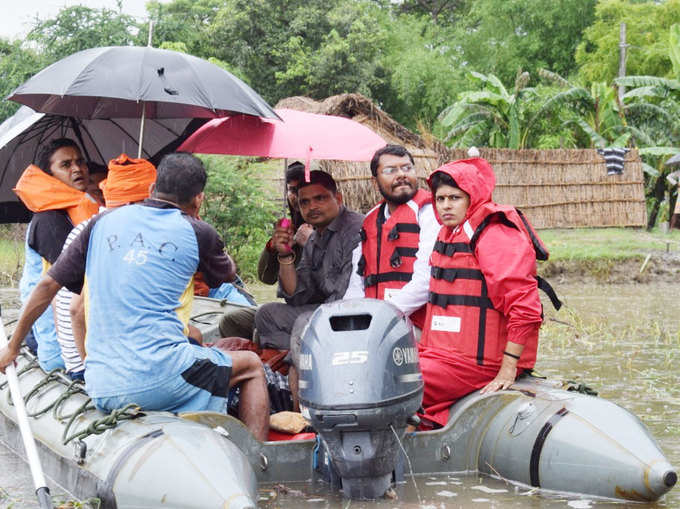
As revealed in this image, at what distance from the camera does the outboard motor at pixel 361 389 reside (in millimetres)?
3891

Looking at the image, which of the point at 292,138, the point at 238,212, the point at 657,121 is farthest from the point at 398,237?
the point at 657,121

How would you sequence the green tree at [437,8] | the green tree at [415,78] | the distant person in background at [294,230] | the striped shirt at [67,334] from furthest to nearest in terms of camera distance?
the green tree at [437,8], the green tree at [415,78], the distant person in background at [294,230], the striped shirt at [67,334]

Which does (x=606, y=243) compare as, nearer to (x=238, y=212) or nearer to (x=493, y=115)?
(x=493, y=115)

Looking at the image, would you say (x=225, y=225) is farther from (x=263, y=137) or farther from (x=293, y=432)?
(x=293, y=432)

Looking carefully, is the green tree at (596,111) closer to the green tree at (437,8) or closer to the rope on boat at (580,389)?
the green tree at (437,8)

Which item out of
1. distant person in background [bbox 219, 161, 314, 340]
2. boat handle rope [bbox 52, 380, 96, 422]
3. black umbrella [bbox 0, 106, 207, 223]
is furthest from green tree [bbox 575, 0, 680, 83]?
boat handle rope [bbox 52, 380, 96, 422]

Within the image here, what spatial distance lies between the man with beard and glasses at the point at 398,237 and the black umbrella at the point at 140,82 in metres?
0.82

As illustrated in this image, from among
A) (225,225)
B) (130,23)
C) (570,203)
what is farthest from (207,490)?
(130,23)

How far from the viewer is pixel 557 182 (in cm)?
1975

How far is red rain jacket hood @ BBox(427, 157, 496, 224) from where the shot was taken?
182 inches

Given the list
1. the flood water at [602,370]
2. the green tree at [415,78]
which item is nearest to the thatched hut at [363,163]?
the flood water at [602,370]

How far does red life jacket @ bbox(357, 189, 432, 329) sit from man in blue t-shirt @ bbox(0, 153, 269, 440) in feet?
3.76

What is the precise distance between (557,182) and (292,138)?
14897 mm

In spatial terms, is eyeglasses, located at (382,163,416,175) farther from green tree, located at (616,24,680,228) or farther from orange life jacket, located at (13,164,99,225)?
green tree, located at (616,24,680,228)
